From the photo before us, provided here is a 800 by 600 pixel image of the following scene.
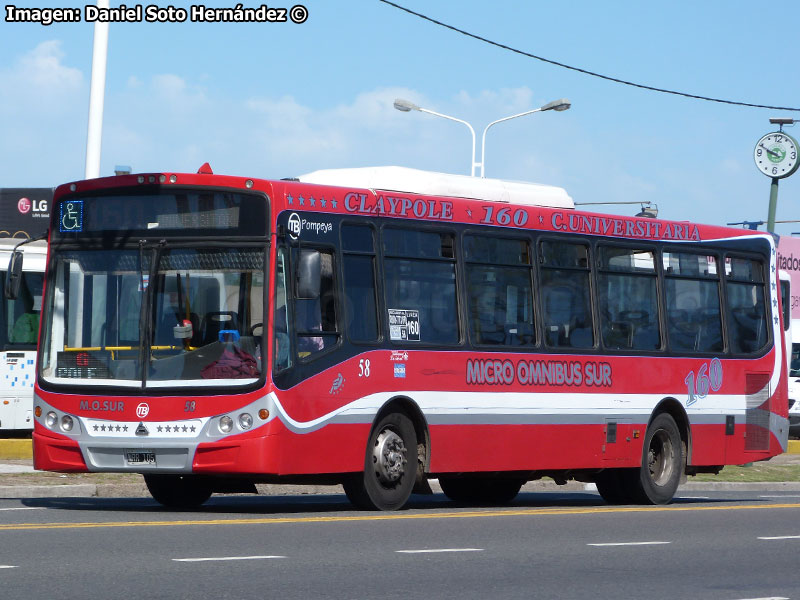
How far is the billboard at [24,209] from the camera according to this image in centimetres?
4538

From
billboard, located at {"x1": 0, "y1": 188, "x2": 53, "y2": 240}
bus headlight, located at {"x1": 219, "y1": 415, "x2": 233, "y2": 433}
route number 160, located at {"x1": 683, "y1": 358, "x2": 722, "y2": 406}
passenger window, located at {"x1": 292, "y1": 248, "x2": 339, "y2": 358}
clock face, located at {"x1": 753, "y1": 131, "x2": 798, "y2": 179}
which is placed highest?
clock face, located at {"x1": 753, "y1": 131, "x2": 798, "y2": 179}

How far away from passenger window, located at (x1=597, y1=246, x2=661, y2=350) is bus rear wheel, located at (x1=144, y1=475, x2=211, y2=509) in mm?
4771

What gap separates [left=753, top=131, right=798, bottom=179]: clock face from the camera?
44719 mm

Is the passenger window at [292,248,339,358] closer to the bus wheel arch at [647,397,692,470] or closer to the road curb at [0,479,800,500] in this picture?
the road curb at [0,479,800,500]

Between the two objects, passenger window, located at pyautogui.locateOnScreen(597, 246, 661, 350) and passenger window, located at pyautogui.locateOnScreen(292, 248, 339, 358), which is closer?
passenger window, located at pyautogui.locateOnScreen(292, 248, 339, 358)

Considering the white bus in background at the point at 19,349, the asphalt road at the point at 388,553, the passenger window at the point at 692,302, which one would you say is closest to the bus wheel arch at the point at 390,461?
the asphalt road at the point at 388,553

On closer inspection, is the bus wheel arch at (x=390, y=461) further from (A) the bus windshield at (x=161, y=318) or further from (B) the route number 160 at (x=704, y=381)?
(B) the route number 160 at (x=704, y=381)

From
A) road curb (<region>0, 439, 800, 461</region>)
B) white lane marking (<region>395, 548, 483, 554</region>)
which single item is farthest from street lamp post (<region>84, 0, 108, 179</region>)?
white lane marking (<region>395, 548, 483, 554</region>)

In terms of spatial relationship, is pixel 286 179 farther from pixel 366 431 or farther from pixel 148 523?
pixel 148 523

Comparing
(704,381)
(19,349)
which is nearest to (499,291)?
(704,381)

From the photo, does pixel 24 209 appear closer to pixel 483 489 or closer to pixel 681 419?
pixel 483 489

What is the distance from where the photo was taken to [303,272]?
14555 millimetres

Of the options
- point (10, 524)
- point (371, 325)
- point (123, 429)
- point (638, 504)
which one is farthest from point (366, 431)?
point (638, 504)

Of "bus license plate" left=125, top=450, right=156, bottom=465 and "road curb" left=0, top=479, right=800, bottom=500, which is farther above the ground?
"bus license plate" left=125, top=450, right=156, bottom=465
